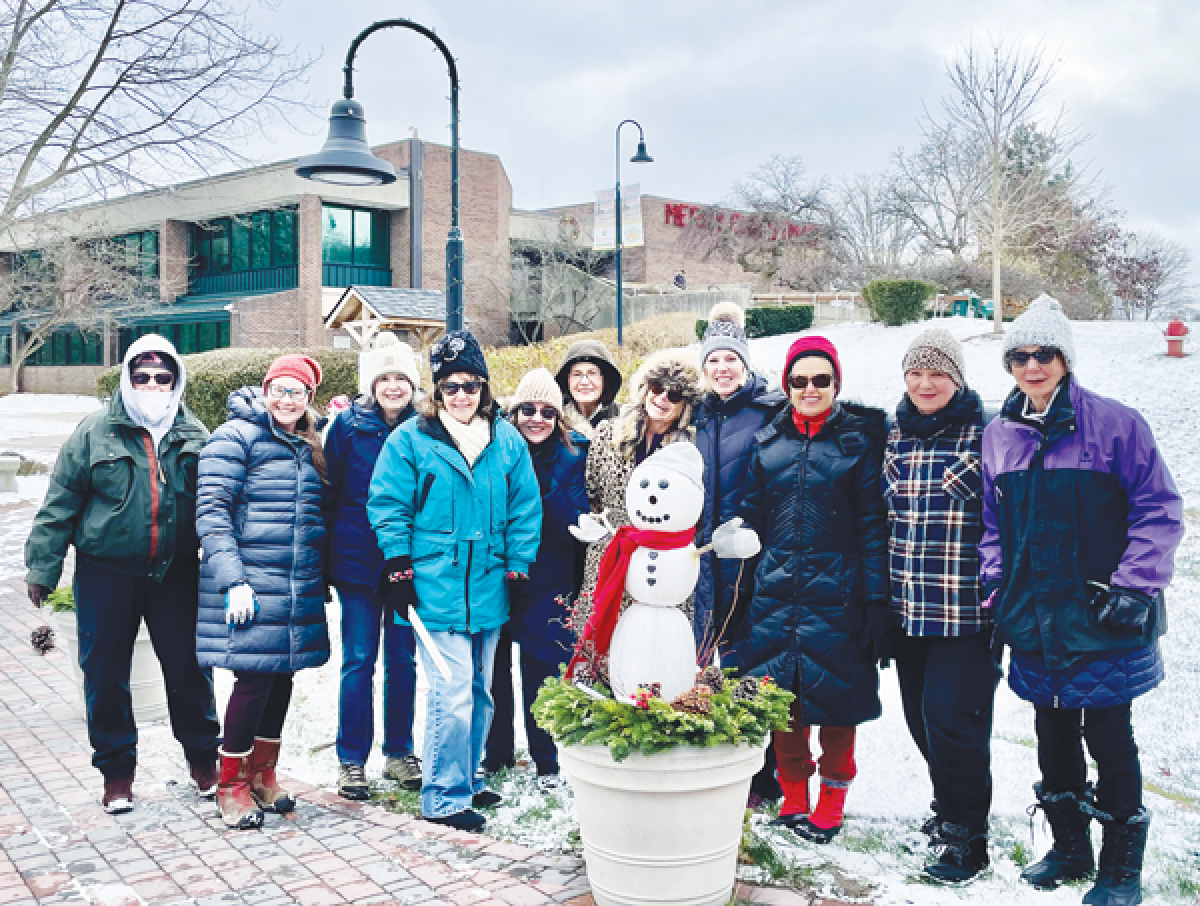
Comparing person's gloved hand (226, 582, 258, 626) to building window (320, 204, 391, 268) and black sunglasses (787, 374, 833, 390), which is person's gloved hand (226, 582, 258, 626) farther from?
building window (320, 204, 391, 268)

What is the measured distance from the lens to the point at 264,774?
Answer: 4.47 m

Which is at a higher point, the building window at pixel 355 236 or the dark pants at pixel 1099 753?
the building window at pixel 355 236

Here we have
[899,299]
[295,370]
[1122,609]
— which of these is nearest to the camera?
[1122,609]

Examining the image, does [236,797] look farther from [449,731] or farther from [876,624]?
[876,624]

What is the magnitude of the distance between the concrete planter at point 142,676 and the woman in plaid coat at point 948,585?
13.6 feet

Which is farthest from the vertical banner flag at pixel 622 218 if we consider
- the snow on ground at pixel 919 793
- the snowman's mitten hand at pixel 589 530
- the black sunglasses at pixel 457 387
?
the snowman's mitten hand at pixel 589 530

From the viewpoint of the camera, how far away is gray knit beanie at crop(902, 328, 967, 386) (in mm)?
3746

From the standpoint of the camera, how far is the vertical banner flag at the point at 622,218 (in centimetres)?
2491

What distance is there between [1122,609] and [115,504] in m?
3.96

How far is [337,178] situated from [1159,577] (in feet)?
22.0

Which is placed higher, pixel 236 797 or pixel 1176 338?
pixel 1176 338

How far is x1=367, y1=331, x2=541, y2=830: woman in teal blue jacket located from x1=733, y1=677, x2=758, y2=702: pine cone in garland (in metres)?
1.22

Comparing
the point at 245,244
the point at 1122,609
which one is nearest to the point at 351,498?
the point at 1122,609

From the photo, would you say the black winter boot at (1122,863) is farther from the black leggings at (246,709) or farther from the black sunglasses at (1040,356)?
the black leggings at (246,709)
